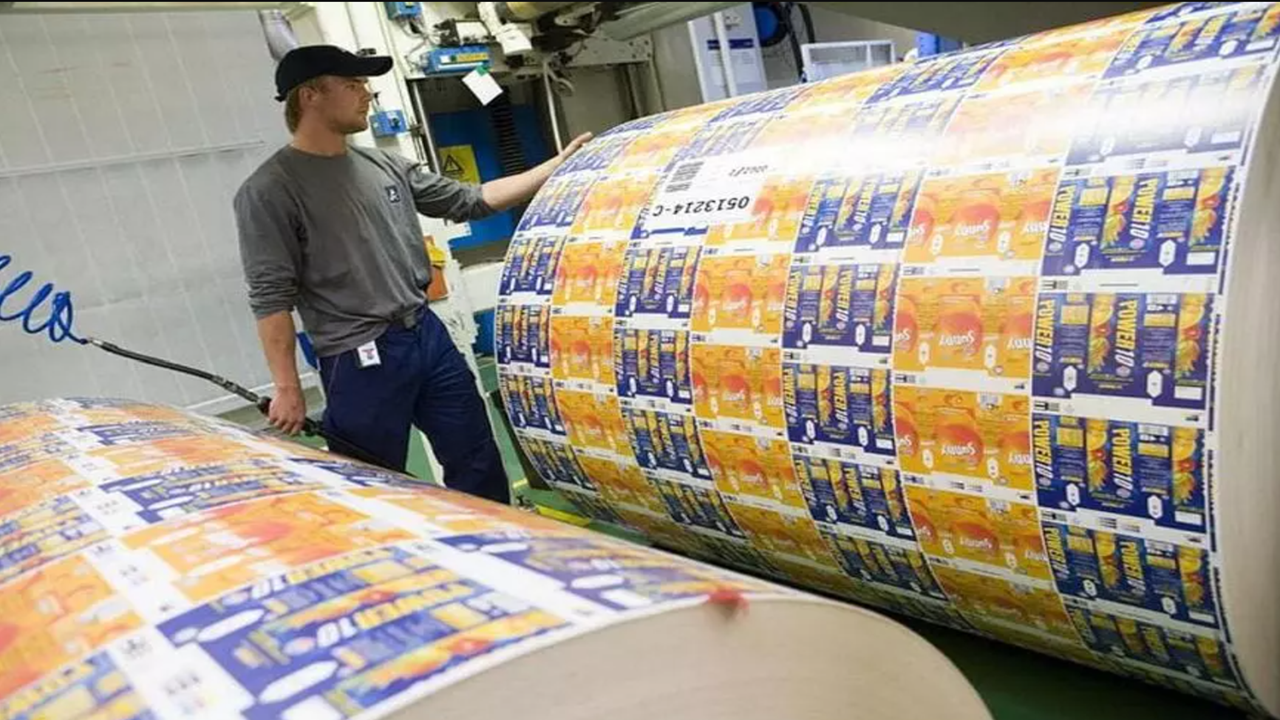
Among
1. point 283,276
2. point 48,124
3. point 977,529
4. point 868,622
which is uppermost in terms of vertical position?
point 48,124

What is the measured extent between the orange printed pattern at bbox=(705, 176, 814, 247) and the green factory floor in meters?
0.91

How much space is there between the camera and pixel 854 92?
61.7 inches

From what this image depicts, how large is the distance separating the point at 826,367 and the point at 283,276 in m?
1.40

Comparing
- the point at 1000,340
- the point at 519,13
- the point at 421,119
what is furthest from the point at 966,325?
the point at 421,119

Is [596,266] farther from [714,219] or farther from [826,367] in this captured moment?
[826,367]

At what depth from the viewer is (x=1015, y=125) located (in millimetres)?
1256

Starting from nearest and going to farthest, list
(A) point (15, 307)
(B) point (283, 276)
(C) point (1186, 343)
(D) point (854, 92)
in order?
(C) point (1186, 343)
(D) point (854, 92)
(B) point (283, 276)
(A) point (15, 307)

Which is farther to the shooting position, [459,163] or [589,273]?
[459,163]

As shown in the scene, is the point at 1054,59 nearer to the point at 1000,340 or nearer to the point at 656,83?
the point at 1000,340

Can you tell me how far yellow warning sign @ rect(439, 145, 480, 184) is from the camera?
3.66m

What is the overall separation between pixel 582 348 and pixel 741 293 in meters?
0.44

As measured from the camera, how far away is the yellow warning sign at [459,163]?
12.0ft

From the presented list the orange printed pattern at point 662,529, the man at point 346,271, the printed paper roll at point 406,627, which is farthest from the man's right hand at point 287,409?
the printed paper roll at point 406,627

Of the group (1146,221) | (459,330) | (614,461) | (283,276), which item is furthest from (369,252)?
(1146,221)
